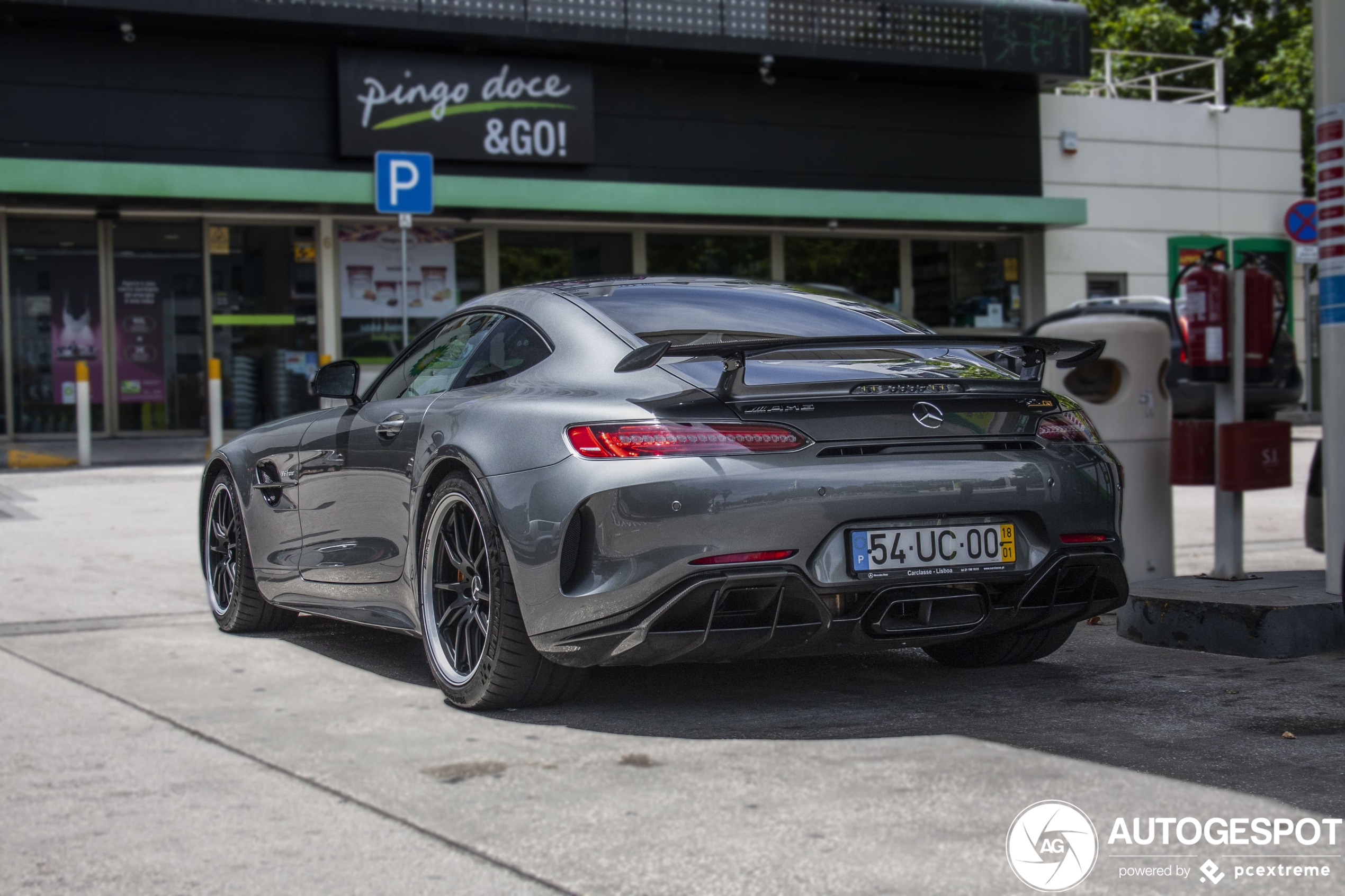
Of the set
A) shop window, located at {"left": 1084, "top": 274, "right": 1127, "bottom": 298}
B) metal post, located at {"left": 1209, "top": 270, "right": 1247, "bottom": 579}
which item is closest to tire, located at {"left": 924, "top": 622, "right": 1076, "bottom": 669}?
metal post, located at {"left": 1209, "top": 270, "right": 1247, "bottom": 579}

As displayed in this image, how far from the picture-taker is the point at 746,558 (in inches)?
157

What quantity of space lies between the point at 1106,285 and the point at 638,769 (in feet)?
73.2

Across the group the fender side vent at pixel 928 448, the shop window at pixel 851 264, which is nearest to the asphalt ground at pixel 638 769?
the fender side vent at pixel 928 448

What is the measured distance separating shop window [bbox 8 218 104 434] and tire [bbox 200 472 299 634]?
13.6 m

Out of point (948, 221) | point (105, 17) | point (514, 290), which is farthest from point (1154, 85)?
point (514, 290)

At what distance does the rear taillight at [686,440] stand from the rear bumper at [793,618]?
33cm

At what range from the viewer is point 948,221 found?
22812 mm

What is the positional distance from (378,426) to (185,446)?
14703 millimetres

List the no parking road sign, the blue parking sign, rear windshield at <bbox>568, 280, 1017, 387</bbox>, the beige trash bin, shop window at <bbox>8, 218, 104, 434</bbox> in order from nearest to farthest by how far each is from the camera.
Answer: rear windshield at <bbox>568, 280, 1017, 387</bbox> → the beige trash bin → the blue parking sign → the no parking road sign → shop window at <bbox>8, 218, 104, 434</bbox>

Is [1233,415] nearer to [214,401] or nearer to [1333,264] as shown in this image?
[1333,264]

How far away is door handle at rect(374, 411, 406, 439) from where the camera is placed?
5.04 meters

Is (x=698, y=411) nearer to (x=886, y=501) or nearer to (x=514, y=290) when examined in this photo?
(x=886, y=501)

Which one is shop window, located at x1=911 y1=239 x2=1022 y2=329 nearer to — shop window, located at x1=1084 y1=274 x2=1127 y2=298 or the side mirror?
shop window, located at x1=1084 y1=274 x2=1127 y2=298

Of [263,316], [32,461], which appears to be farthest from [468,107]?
[32,461]
